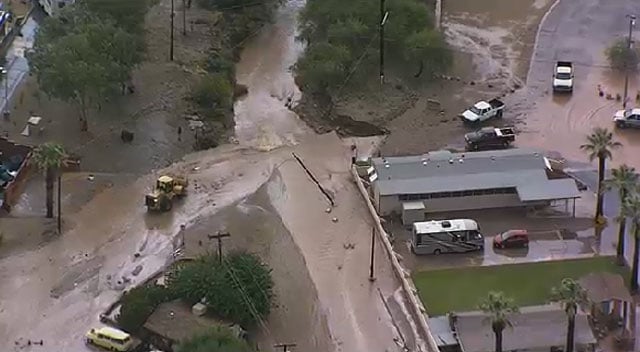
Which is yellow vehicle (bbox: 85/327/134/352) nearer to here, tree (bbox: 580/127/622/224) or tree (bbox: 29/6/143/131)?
tree (bbox: 29/6/143/131)

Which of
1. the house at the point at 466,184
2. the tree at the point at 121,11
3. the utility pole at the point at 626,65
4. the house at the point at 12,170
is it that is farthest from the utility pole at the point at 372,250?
the tree at the point at 121,11

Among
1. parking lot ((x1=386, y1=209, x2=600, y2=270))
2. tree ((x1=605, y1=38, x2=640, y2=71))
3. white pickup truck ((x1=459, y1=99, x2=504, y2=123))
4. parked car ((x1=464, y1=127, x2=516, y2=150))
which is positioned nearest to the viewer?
parking lot ((x1=386, y1=209, x2=600, y2=270))

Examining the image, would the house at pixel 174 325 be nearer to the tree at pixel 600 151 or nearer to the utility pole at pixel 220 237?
the utility pole at pixel 220 237

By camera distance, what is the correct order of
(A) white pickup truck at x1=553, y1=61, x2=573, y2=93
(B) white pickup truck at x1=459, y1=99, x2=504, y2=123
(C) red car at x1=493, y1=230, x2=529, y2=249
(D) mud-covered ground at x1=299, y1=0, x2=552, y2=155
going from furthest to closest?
(A) white pickup truck at x1=553, y1=61, x2=573, y2=93 < (B) white pickup truck at x1=459, y1=99, x2=504, y2=123 < (D) mud-covered ground at x1=299, y1=0, x2=552, y2=155 < (C) red car at x1=493, y1=230, x2=529, y2=249

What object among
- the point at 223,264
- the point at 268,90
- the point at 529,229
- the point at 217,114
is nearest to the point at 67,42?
the point at 217,114

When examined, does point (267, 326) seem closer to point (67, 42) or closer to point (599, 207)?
point (599, 207)

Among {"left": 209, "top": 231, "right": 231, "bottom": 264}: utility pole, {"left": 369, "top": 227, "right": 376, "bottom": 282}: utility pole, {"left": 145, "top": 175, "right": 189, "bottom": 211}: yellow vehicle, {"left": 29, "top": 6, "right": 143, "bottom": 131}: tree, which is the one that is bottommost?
{"left": 369, "top": 227, "right": 376, "bottom": 282}: utility pole

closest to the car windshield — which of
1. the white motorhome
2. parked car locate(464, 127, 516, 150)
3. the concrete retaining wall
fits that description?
the white motorhome

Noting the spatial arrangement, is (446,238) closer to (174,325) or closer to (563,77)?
(174,325)
